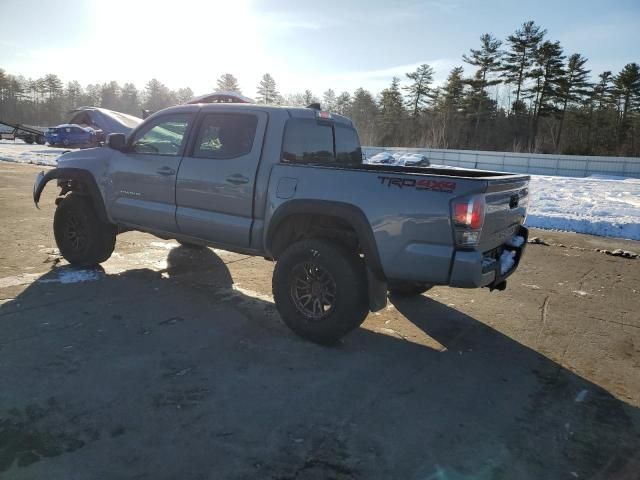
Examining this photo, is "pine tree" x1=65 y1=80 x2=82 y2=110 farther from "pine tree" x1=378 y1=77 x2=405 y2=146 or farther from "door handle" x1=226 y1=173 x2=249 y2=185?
"door handle" x1=226 y1=173 x2=249 y2=185

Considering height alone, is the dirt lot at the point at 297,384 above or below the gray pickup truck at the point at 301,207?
below

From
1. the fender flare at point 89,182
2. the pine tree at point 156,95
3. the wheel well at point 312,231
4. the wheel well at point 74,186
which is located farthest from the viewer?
the pine tree at point 156,95

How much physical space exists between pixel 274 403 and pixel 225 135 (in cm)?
269

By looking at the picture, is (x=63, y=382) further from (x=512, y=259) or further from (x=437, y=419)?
(x=512, y=259)

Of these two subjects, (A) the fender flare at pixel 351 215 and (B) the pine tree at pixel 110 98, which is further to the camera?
(B) the pine tree at pixel 110 98

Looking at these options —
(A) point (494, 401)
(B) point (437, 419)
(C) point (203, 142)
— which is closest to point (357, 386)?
(B) point (437, 419)

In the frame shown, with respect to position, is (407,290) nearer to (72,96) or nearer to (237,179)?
(237,179)

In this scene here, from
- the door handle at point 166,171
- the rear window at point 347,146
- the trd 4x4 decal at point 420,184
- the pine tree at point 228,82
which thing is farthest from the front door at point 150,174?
the pine tree at point 228,82

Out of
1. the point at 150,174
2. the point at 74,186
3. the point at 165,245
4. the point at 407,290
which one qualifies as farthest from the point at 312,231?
the point at 165,245

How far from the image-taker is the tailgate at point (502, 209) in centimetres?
352

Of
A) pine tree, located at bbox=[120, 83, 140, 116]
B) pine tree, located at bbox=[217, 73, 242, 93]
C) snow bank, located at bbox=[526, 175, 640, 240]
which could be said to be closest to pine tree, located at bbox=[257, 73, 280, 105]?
pine tree, located at bbox=[217, 73, 242, 93]

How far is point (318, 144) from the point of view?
481 centimetres

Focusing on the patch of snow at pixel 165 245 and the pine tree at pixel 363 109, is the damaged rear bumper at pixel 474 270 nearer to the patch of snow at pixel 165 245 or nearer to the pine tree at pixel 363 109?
the patch of snow at pixel 165 245

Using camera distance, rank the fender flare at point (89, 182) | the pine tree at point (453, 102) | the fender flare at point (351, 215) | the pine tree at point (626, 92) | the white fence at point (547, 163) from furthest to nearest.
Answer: the pine tree at point (453, 102)
the pine tree at point (626, 92)
the white fence at point (547, 163)
the fender flare at point (89, 182)
the fender flare at point (351, 215)
